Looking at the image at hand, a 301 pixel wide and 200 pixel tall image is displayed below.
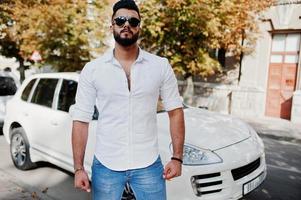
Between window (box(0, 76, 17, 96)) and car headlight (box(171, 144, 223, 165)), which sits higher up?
window (box(0, 76, 17, 96))

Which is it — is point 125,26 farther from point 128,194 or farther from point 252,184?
point 252,184

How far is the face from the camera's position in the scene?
2.30 metres

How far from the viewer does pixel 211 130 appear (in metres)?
4.00

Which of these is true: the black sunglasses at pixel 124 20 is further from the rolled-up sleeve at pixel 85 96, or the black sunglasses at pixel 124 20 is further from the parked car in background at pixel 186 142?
the parked car in background at pixel 186 142

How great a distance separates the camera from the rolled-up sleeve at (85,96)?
2314 millimetres

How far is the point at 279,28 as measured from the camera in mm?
12594

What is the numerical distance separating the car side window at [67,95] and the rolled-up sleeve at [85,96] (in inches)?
103

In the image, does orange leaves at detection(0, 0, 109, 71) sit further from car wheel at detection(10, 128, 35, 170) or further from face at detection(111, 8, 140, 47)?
face at detection(111, 8, 140, 47)

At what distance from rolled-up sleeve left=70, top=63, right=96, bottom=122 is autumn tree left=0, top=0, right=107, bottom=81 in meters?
9.04

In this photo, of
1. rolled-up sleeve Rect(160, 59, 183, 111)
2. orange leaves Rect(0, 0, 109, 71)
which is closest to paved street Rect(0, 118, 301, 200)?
rolled-up sleeve Rect(160, 59, 183, 111)

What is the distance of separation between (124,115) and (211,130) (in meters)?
1.95

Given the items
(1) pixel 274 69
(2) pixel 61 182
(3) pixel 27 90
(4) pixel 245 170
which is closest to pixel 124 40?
(4) pixel 245 170

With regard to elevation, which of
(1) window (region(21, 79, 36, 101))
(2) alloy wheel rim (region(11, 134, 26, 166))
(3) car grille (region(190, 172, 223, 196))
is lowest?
(2) alloy wheel rim (region(11, 134, 26, 166))

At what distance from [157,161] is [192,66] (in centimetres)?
804
